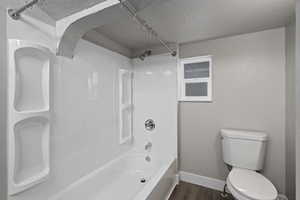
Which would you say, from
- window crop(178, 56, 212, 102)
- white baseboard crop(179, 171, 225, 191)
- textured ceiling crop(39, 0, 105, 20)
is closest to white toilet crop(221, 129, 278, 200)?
white baseboard crop(179, 171, 225, 191)

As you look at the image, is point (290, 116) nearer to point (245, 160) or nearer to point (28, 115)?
point (245, 160)

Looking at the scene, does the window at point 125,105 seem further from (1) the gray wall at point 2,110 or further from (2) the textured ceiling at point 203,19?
(1) the gray wall at point 2,110

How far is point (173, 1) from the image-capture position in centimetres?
129

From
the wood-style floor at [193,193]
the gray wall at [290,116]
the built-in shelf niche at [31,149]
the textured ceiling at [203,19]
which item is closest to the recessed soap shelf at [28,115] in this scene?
the built-in shelf niche at [31,149]

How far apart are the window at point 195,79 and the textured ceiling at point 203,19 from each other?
14.1 inches

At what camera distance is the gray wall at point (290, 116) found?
5.19 ft

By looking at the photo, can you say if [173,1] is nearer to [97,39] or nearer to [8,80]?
[97,39]

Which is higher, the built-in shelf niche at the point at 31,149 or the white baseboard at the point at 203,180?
the built-in shelf niche at the point at 31,149

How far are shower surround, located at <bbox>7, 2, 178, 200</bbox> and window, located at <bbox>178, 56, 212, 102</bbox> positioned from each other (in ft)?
0.55

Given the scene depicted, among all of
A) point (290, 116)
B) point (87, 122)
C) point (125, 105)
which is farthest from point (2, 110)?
point (290, 116)

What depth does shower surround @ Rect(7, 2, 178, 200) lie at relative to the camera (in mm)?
1126

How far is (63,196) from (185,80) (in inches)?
86.9

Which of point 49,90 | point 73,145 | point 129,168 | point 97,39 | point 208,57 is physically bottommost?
point 129,168

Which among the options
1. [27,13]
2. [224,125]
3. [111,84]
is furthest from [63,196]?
[224,125]
